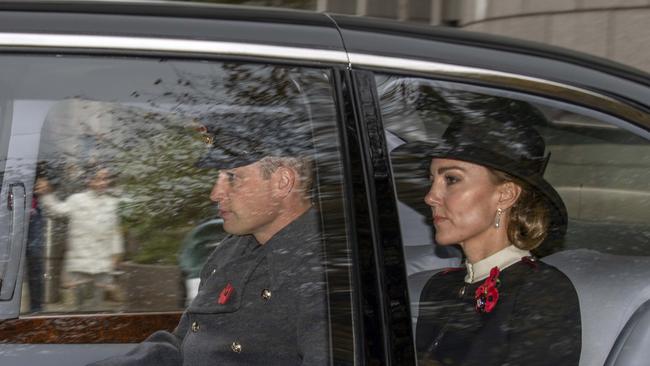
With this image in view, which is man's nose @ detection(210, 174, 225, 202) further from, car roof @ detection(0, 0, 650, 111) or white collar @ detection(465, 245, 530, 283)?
white collar @ detection(465, 245, 530, 283)

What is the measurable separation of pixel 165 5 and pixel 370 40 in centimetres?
38

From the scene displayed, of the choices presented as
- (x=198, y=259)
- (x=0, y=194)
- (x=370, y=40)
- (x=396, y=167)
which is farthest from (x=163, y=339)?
(x=370, y=40)

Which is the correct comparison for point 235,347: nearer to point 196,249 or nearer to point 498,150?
point 196,249

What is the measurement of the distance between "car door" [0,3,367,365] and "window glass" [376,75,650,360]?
13 cm

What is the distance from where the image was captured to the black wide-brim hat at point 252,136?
1958mm

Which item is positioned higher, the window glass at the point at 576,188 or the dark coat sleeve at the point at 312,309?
the window glass at the point at 576,188

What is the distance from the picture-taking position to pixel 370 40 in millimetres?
1974

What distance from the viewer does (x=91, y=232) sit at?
1.98m

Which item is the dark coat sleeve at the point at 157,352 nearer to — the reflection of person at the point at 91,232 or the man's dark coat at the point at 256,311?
the man's dark coat at the point at 256,311

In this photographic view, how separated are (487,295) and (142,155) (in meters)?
0.72

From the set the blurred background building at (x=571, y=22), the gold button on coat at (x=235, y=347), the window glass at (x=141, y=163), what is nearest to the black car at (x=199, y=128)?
the window glass at (x=141, y=163)

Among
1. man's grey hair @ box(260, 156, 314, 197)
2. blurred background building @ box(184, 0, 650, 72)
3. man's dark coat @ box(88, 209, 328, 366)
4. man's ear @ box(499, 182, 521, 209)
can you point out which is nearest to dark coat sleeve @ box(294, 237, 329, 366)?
man's dark coat @ box(88, 209, 328, 366)

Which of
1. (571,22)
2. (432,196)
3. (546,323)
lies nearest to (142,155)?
(432,196)

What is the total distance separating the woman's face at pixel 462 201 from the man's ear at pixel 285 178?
26 centimetres
